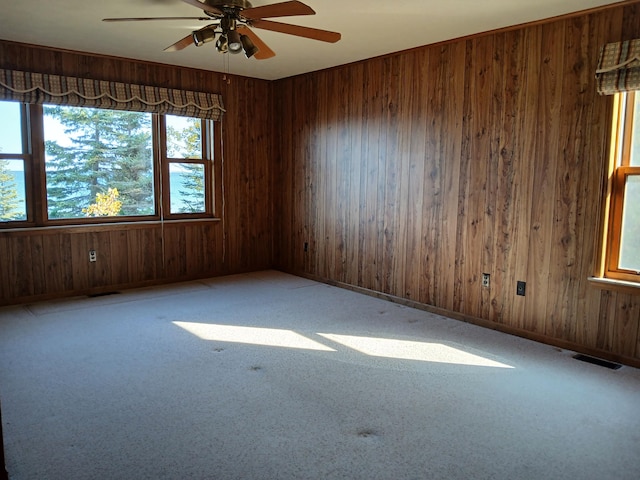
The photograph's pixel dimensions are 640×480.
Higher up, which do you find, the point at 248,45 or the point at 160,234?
the point at 248,45

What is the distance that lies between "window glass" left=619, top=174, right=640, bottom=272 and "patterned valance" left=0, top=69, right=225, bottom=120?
4.21 m

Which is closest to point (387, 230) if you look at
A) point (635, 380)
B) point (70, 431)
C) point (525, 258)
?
point (525, 258)

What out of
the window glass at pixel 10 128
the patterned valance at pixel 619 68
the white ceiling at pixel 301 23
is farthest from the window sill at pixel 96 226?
the patterned valance at pixel 619 68

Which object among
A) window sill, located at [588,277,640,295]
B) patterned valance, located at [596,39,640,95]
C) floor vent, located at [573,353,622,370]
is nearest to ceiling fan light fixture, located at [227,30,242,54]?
patterned valance, located at [596,39,640,95]

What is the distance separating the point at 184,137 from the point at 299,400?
12.5ft

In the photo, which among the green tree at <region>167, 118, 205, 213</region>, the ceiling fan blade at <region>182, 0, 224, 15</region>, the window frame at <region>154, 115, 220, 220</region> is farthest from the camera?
the green tree at <region>167, 118, 205, 213</region>

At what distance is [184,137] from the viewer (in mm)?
5617

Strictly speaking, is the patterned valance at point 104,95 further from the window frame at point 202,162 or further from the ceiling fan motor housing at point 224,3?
the ceiling fan motor housing at point 224,3

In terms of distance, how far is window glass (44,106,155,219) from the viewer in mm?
4824

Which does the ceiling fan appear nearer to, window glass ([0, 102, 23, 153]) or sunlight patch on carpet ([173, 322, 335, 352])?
sunlight patch on carpet ([173, 322, 335, 352])

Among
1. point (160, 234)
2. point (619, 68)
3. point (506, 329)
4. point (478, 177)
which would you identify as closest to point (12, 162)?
point (160, 234)

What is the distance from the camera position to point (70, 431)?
240cm

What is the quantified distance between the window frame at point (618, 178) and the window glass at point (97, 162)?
4403mm

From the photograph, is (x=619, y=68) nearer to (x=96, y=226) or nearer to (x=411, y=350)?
(x=411, y=350)
